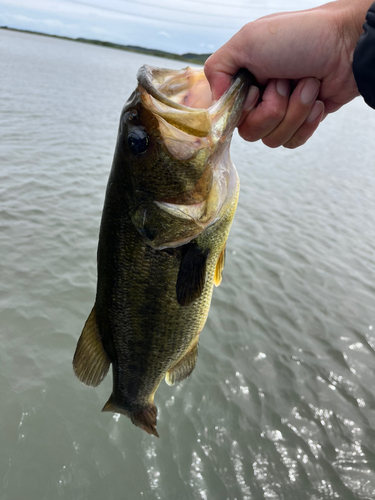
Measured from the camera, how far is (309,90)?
2061mm

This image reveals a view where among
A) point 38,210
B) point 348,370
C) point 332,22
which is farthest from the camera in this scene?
point 38,210

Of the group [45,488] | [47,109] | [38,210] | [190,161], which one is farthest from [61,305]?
[47,109]

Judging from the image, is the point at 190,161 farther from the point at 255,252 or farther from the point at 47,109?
the point at 47,109

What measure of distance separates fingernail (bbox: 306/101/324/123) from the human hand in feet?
0.11

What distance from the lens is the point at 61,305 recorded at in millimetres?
4828

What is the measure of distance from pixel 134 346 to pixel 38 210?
5442 mm

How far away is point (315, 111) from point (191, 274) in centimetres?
123

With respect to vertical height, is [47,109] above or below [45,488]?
above

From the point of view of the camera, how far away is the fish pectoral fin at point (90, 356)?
2248mm

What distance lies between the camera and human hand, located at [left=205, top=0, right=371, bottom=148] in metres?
1.92

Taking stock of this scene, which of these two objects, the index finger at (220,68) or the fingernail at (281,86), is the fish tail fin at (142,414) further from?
the fingernail at (281,86)

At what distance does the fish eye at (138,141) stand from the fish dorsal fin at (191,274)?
55cm

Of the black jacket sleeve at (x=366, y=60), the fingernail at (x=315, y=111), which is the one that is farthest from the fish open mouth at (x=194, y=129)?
the black jacket sleeve at (x=366, y=60)

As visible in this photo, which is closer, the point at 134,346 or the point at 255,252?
the point at 134,346
